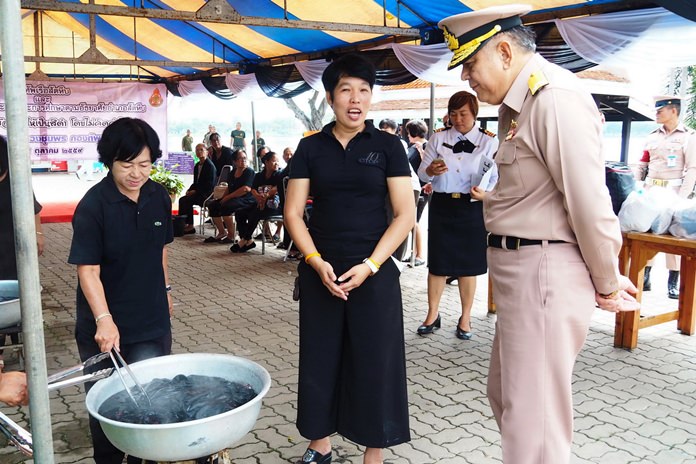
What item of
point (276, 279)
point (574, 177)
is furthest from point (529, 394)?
point (276, 279)

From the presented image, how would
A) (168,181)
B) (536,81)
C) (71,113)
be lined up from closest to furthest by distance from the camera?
(536,81) < (168,181) < (71,113)

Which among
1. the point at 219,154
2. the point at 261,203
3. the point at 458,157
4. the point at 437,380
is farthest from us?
the point at 219,154

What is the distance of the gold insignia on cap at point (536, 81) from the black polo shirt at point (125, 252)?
1487 millimetres

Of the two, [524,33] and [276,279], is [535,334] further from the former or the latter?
[276,279]

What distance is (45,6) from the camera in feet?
21.8

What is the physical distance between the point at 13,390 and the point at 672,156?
6.14 meters

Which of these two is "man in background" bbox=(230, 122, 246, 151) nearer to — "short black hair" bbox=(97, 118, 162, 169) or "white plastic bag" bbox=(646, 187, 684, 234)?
"white plastic bag" bbox=(646, 187, 684, 234)

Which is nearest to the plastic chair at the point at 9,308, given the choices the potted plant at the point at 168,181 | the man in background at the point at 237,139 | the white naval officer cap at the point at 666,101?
the white naval officer cap at the point at 666,101

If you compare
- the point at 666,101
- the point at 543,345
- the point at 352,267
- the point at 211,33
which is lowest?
the point at 543,345

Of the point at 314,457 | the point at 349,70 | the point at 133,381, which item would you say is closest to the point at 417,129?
the point at 349,70

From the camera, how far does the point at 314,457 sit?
2.87 metres

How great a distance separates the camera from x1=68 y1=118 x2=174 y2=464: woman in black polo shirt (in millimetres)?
2248

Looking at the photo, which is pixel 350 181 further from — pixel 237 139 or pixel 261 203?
pixel 237 139

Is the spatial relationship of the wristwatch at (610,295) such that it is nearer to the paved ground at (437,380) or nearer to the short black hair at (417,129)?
the paved ground at (437,380)
